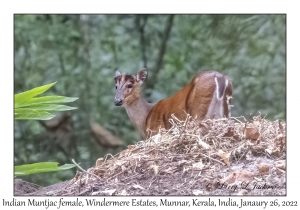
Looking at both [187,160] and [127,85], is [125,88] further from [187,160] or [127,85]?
[187,160]

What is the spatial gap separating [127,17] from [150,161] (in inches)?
55.9

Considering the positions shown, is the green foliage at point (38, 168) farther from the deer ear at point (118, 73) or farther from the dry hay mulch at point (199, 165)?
the deer ear at point (118, 73)

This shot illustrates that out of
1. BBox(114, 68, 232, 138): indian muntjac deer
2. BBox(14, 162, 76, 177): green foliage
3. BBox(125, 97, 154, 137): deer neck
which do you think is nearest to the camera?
BBox(14, 162, 76, 177): green foliage

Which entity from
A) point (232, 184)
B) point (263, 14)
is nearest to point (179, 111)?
point (263, 14)

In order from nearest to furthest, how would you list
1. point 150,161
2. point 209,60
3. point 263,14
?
point 150,161 < point 263,14 < point 209,60

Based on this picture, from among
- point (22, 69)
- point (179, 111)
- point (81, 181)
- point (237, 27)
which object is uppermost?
point (237, 27)

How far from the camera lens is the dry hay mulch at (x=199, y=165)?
4785mm

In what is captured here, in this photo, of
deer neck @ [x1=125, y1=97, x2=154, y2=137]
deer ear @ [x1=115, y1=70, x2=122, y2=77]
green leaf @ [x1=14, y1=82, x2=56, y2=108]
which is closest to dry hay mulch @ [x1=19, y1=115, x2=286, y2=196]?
green leaf @ [x1=14, y1=82, x2=56, y2=108]

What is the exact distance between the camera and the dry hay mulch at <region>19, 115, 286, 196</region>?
4785 millimetres

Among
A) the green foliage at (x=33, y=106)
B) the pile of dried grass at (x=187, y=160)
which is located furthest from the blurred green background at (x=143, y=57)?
the pile of dried grass at (x=187, y=160)

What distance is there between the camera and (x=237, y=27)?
5910 mm

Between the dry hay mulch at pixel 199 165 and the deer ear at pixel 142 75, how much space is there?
141 cm

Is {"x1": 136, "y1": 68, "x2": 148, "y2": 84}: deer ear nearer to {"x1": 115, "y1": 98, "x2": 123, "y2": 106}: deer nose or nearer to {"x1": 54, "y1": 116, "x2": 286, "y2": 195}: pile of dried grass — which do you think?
{"x1": 115, "y1": 98, "x2": 123, "y2": 106}: deer nose

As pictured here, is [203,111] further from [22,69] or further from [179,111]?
[22,69]
